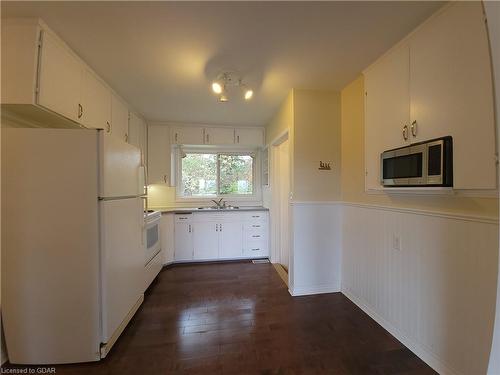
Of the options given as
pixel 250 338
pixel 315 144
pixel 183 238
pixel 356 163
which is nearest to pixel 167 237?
pixel 183 238

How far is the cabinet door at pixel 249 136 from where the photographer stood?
12.9 ft

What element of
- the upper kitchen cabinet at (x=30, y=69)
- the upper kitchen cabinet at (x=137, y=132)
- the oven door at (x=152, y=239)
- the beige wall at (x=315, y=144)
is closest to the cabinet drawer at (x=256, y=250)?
the oven door at (x=152, y=239)

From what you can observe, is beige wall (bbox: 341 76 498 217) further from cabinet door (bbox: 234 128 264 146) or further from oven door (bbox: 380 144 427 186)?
cabinet door (bbox: 234 128 264 146)

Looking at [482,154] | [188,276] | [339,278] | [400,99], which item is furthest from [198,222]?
[482,154]

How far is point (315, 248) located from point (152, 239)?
1.98 metres

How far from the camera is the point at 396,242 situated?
187 centimetres

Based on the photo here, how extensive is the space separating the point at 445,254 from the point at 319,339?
3.70 feet

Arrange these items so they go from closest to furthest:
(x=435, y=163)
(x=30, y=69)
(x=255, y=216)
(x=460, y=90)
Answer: (x=460, y=90) < (x=435, y=163) < (x=30, y=69) < (x=255, y=216)

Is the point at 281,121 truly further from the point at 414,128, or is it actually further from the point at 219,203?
the point at 219,203

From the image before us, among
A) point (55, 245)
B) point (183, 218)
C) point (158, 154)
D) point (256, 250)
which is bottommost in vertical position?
point (256, 250)

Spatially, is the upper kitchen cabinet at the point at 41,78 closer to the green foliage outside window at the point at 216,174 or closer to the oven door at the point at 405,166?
Result: the green foliage outside window at the point at 216,174

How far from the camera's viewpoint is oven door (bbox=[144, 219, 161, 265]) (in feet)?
8.68

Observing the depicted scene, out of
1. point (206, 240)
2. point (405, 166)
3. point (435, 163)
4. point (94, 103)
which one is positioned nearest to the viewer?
point (435, 163)

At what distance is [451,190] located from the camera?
136 centimetres
